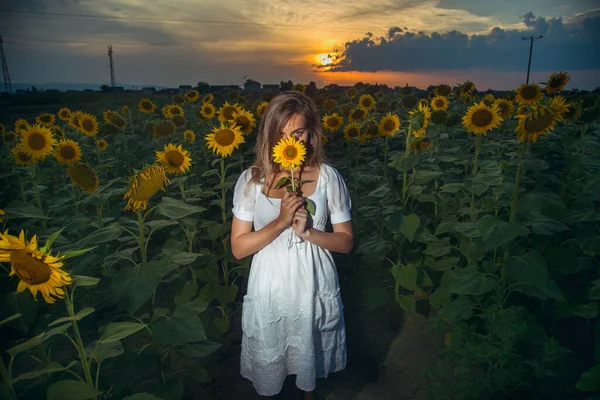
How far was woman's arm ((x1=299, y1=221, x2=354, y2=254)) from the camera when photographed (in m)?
2.16

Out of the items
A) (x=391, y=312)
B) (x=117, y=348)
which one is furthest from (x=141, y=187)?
(x=391, y=312)

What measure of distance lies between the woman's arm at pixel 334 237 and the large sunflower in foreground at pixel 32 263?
111cm

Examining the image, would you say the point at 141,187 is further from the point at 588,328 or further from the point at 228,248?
the point at 588,328

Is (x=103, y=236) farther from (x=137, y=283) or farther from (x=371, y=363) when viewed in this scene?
(x=371, y=363)

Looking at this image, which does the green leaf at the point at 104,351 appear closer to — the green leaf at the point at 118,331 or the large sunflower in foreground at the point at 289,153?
the green leaf at the point at 118,331

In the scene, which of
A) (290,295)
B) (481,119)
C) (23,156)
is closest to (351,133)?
(481,119)

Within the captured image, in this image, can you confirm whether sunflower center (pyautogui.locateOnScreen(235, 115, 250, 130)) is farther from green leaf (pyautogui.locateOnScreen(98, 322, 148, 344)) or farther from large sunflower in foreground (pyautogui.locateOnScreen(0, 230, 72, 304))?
large sunflower in foreground (pyautogui.locateOnScreen(0, 230, 72, 304))

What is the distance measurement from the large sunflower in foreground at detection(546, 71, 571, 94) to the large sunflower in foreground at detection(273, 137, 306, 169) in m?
3.56

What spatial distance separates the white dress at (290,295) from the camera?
7.68 ft

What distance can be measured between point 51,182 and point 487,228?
4884mm

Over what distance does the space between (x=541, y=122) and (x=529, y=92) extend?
4.74 ft

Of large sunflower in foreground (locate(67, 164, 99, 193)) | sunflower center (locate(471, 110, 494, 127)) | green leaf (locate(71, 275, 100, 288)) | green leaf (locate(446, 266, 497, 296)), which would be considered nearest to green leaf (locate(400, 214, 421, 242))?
green leaf (locate(446, 266, 497, 296))

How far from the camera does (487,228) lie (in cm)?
263

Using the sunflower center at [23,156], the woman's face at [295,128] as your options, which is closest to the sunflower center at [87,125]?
the sunflower center at [23,156]
